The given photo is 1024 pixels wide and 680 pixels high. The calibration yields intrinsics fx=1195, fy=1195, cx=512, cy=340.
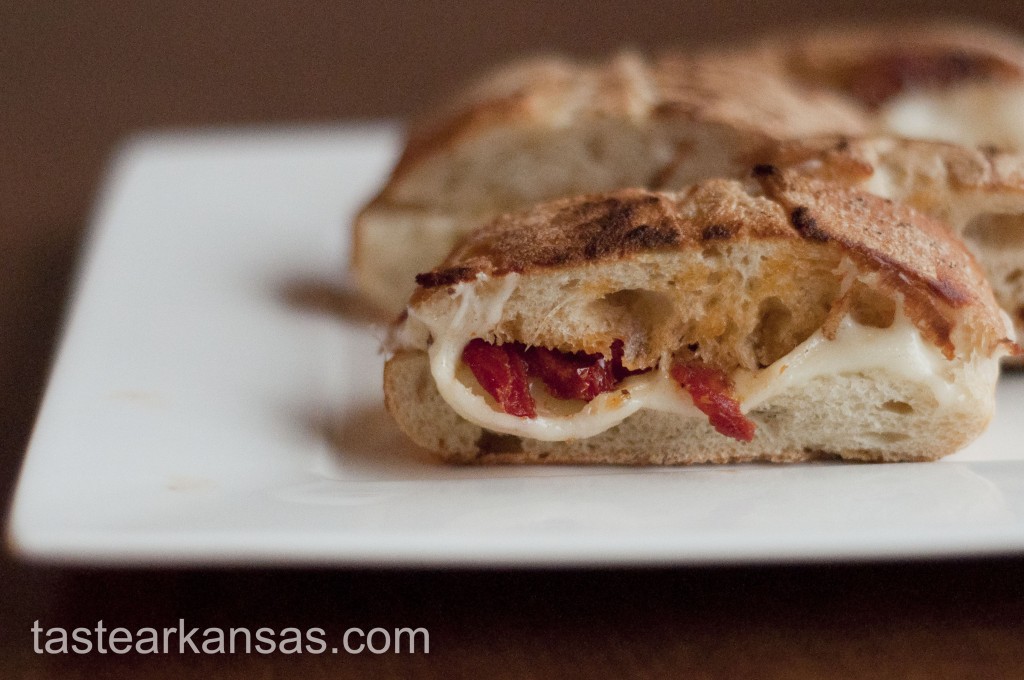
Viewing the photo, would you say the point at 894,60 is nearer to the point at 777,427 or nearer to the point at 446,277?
the point at 777,427

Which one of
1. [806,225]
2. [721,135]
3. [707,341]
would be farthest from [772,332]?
[721,135]

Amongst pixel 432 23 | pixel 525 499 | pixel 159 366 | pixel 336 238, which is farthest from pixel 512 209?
pixel 432 23

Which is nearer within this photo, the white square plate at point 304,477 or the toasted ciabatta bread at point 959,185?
the white square plate at point 304,477

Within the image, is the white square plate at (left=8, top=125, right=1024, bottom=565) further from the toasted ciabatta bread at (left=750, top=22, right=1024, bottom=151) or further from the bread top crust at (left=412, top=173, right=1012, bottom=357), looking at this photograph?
the toasted ciabatta bread at (left=750, top=22, right=1024, bottom=151)

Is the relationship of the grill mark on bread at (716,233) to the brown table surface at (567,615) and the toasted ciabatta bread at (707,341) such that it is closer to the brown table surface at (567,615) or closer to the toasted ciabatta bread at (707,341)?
the toasted ciabatta bread at (707,341)

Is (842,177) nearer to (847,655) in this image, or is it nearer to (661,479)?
(661,479)

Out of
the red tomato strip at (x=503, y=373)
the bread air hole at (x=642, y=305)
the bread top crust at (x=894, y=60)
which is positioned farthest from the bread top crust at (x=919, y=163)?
the bread top crust at (x=894, y=60)

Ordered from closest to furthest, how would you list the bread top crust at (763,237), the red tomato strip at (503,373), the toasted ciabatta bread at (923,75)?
the bread top crust at (763,237)
the red tomato strip at (503,373)
the toasted ciabatta bread at (923,75)
